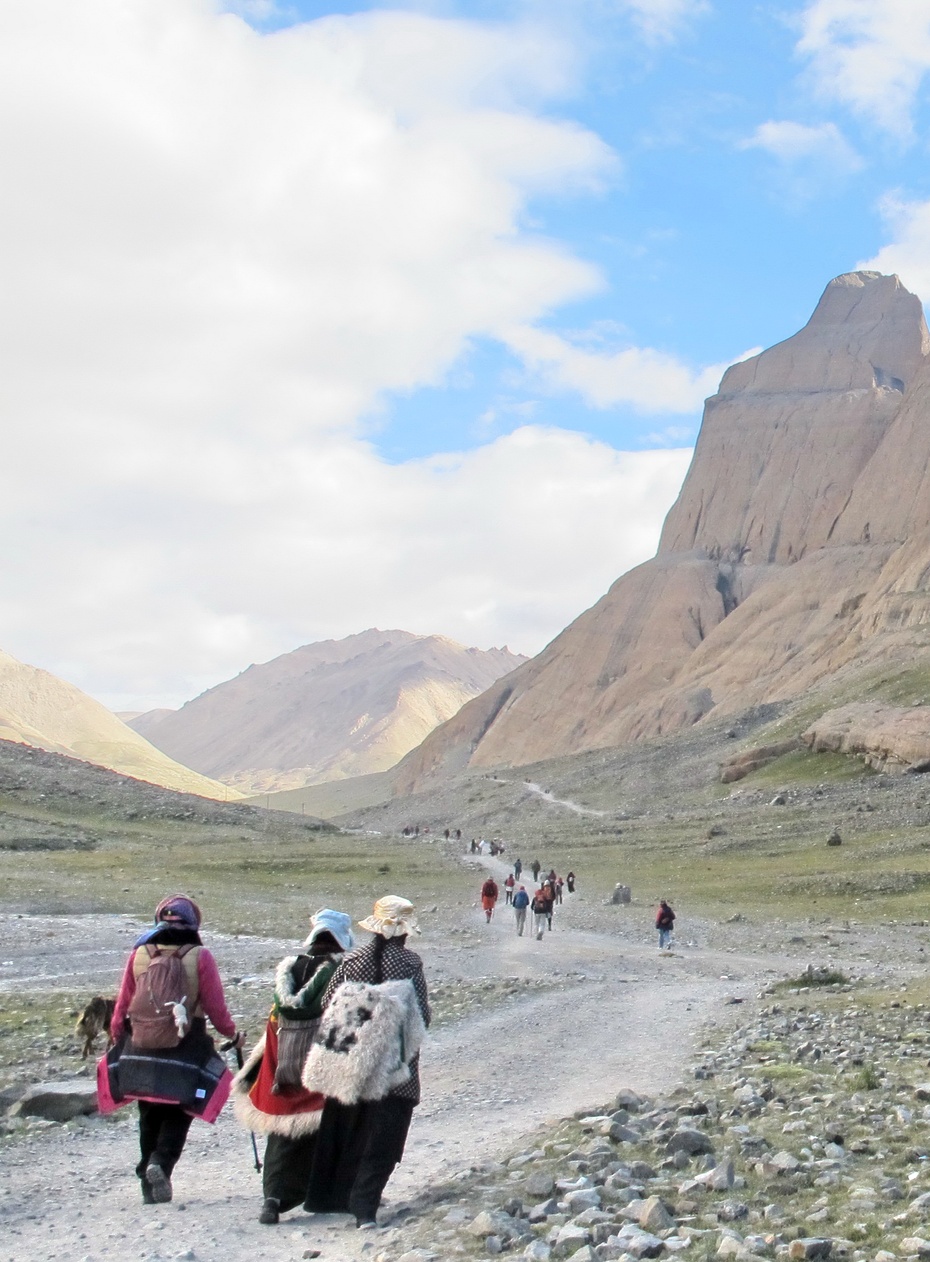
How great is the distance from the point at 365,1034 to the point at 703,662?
129822 mm

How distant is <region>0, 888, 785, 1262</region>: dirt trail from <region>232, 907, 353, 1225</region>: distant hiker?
27cm

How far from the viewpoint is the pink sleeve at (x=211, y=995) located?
8.88 m

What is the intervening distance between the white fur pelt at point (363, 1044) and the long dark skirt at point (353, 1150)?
0.18 meters

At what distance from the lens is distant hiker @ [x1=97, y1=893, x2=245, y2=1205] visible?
8750mm

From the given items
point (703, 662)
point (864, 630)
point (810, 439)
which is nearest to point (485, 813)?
point (864, 630)

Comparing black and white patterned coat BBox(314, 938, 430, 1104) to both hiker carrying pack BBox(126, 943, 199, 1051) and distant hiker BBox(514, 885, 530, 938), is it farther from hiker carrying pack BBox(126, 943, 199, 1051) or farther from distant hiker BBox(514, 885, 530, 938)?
distant hiker BBox(514, 885, 530, 938)

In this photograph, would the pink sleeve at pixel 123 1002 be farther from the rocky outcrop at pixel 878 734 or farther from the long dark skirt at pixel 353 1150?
the rocky outcrop at pixel 878 734

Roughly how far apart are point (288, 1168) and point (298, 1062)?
735 millimetres

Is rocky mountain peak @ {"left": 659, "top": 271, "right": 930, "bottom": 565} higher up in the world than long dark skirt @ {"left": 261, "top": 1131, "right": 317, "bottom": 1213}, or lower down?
higher up

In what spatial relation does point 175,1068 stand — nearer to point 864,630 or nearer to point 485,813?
point 485,813

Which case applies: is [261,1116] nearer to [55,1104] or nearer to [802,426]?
[55,1104]

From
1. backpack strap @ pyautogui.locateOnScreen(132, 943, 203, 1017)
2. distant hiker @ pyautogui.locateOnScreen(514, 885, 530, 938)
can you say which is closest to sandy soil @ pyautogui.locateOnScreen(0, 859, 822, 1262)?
backpack strap @ pyautogui.locateOnScreen(132, 943, 203, 1017)

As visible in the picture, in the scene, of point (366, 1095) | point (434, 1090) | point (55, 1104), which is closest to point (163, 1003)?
point (366, 1095)

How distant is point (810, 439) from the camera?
164250 mm
